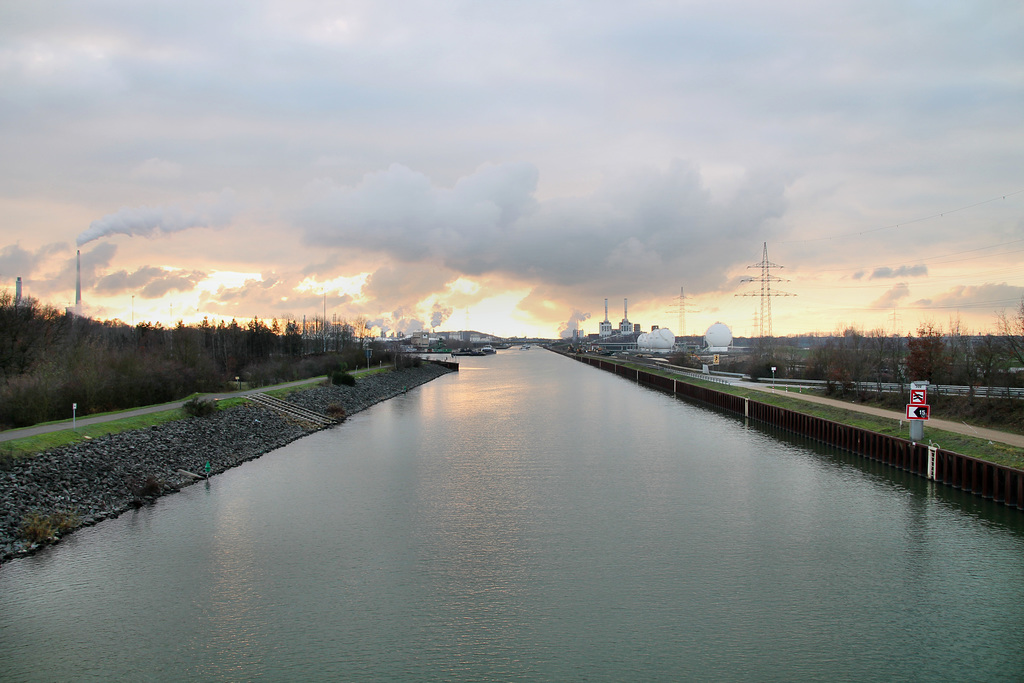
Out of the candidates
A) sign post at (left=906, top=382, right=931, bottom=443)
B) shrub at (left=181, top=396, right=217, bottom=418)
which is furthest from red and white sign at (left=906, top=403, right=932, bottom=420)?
shrub at (left=181, top=396, right=217, bottom=418)

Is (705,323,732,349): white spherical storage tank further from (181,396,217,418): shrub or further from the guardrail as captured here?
(181,396,217,418): shrub

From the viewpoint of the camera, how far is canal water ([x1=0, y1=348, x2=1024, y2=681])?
11570 mm

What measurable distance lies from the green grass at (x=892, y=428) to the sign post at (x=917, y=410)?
808 millimetres

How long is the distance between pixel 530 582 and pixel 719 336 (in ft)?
441

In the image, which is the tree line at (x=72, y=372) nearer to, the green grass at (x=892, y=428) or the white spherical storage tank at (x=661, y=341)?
the green grass at (x=892, y=428)

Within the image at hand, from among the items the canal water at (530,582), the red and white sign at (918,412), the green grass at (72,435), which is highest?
the red and white sign at (918,412)

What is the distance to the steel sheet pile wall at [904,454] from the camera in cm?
2180

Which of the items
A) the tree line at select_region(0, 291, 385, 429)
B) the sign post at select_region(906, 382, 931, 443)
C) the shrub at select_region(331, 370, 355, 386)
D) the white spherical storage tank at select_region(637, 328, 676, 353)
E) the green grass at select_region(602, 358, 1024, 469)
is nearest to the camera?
the green grass at select_region(602, 358, 1024, 469)

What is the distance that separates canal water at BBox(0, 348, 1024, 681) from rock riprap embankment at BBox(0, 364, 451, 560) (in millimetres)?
915

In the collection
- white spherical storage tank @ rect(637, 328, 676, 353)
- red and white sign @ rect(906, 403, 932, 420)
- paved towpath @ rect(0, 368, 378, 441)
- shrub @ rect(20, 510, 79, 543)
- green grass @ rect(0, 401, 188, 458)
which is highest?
white spherical storage tank @ rect(637, 328, 676, 353)

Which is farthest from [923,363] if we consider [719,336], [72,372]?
[719,336]

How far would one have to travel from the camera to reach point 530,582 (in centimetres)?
1514

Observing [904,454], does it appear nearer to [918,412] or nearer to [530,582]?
[918,412]

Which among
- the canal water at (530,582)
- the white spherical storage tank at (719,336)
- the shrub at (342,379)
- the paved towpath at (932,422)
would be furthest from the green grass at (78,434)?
the white spherical storage tank at (719,336)
